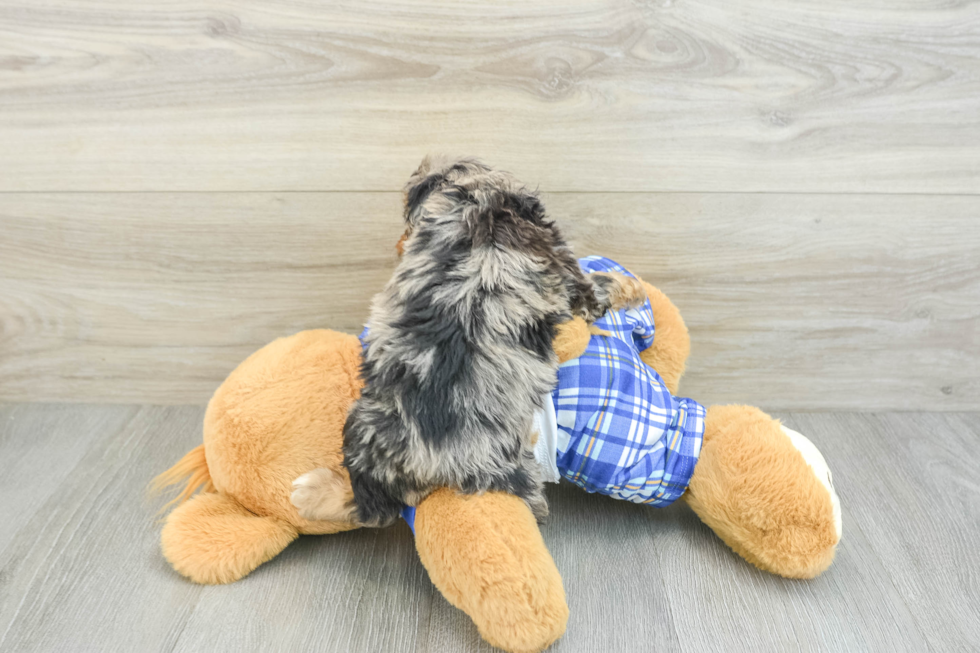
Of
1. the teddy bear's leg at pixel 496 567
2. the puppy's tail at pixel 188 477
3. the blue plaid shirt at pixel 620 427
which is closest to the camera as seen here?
the teddy bear's leg at pixel 496 567

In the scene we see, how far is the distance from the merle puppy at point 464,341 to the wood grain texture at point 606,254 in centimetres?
31

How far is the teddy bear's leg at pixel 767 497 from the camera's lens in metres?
0.69

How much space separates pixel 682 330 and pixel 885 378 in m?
0.39

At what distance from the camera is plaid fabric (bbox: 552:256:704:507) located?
70 centimetres

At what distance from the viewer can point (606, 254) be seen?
94cm

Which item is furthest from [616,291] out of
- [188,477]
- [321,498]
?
[188,477]

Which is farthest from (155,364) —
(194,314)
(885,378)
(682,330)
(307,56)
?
(885,378)

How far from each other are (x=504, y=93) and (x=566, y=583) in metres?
0.62

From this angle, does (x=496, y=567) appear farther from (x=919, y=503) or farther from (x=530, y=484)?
(x=919, y=503)

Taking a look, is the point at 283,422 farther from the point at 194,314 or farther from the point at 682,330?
the point at 682,330

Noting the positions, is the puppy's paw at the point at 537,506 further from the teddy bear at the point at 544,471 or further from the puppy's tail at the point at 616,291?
the puppy's tail at the point at 616,291

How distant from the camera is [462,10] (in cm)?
83

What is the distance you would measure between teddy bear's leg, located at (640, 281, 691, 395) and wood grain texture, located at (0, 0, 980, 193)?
173 millimetres

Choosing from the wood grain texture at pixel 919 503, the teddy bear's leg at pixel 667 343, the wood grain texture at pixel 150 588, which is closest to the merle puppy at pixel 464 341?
the wood grain texture at pixel 150 588
